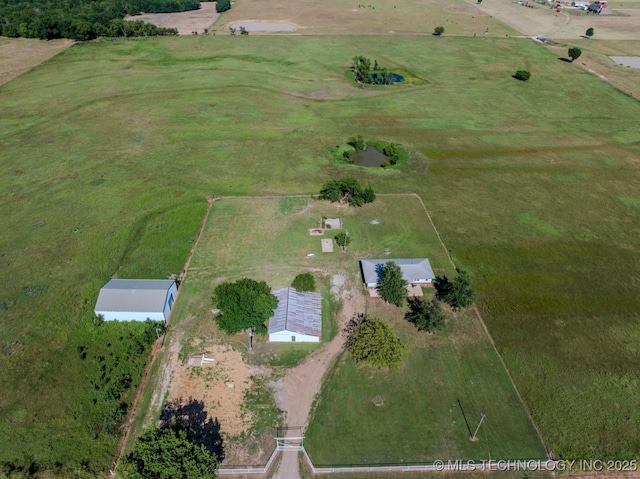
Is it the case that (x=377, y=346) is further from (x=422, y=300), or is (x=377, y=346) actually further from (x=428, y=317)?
(x=422, y=300)

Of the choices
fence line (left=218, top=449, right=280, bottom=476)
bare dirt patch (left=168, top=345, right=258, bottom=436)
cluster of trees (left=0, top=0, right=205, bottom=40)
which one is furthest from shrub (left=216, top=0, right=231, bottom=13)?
fence line (left=218, top=449, right=280, bottom=476)

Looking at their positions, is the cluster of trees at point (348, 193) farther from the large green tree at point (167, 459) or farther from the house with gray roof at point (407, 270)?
the large green tree at point (167, 459)

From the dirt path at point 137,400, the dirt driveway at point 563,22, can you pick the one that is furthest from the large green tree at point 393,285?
the dirt driveway at point 563,22

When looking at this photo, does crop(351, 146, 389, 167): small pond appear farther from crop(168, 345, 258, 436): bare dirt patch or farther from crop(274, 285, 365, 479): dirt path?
crop(168, 345, 258, 436): bare dirt patch

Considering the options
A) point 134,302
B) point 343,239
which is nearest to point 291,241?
point 343,239

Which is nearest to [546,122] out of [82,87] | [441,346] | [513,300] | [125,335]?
[513,300]

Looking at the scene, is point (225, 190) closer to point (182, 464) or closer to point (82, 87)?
point (182, 464)
